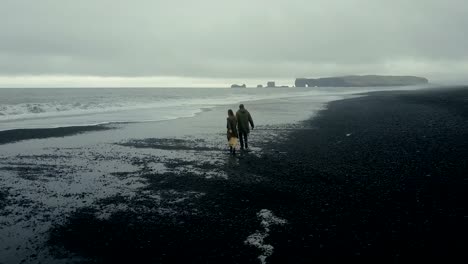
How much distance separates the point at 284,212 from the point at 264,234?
1.40 metres

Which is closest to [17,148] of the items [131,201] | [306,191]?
[131,201]

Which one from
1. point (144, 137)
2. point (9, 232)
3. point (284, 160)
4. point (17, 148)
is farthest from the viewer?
point (144, 137)

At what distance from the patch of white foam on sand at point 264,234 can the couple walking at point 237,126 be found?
25.9ft

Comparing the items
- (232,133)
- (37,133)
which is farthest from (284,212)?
(37,133)

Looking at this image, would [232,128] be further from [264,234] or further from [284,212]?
[264,234]

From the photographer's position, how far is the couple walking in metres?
16.7

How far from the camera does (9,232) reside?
26.4 feet

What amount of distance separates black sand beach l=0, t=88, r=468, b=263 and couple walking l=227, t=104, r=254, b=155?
3.92ft

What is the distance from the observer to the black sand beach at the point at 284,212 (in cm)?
683

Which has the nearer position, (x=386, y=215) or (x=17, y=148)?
(x=386, y=215)

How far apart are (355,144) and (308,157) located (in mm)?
3776

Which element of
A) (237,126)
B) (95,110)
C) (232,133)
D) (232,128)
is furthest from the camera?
(95,110)

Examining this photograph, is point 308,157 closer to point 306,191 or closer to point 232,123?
point 232,123

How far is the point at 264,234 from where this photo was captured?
24.7ft
